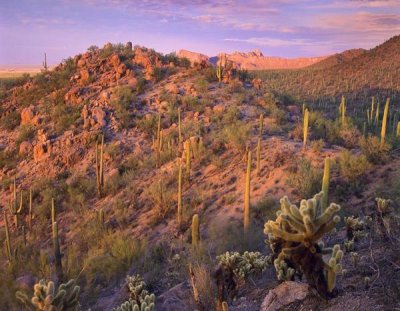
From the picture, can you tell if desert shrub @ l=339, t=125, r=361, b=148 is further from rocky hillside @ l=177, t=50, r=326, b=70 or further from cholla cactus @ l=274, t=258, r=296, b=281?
rocky hillside @ l=177, t=50, r=326, b=70

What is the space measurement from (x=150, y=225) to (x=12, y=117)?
44.6 ft

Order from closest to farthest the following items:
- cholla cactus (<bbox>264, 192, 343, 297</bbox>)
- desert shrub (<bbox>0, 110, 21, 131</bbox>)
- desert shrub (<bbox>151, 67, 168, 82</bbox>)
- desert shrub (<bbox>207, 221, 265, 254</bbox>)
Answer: cholla cactus (<bbox>264, 192, 343, 297</bbox>) < desert shrub (<bbox>207, 221, 265, 254</bbox>) < desert shrub (<bbox>0, 110, 21, 131</bbox>) < desert shrub (<bbox>151, 67, 168, 82</bbox>)

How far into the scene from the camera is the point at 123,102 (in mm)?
19922

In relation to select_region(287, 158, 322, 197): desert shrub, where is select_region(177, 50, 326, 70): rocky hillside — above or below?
above

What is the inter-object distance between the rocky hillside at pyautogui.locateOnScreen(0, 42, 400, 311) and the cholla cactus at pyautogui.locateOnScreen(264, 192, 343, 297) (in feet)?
0.04

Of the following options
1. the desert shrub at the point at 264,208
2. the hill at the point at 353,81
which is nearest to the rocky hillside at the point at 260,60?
the hill at the point at 353,81

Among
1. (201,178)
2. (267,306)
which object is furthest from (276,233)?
(201,178)

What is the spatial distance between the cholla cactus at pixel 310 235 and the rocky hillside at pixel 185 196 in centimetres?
1

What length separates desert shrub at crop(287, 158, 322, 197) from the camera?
11.7 m

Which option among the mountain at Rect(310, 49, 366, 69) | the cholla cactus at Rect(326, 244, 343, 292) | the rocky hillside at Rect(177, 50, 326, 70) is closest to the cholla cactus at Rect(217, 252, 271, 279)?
the cholla cactus at Rect(326, 244, 343, 292)

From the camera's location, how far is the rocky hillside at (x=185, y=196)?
4746 mm

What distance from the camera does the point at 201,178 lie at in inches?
555

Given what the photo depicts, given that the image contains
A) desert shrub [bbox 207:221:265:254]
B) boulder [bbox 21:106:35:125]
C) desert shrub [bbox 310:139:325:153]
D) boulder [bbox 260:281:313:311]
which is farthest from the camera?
boulder [bbox 21:106:35:125]

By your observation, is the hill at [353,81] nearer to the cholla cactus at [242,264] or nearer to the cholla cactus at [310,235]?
the cholla cactus at [242,264]
